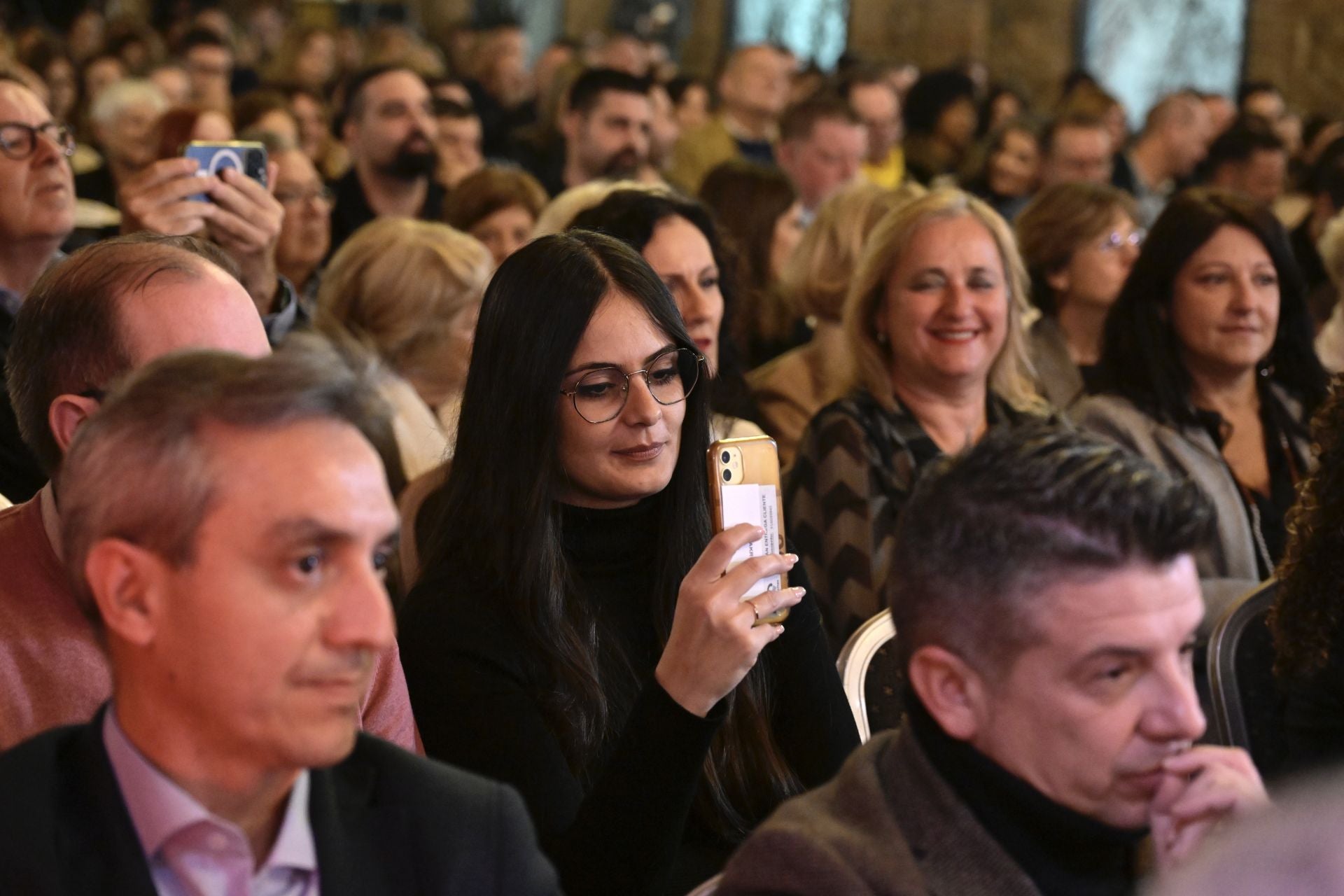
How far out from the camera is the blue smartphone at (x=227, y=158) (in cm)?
362

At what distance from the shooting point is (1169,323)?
4207 mm

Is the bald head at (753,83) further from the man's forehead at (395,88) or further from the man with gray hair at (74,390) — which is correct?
the man with gray hair at (74,390)

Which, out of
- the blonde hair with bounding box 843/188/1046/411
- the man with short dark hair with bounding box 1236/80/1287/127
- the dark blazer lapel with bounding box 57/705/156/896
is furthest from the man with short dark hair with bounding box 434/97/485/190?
the dark blazer lapel with bounding box 57/705/156/896

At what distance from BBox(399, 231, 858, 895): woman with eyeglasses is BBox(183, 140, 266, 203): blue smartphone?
53.5 inches

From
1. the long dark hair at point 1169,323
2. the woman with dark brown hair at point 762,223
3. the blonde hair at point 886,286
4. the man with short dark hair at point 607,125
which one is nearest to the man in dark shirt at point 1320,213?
the woman with dark brown hair at point 762,223

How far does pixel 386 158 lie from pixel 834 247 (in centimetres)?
216

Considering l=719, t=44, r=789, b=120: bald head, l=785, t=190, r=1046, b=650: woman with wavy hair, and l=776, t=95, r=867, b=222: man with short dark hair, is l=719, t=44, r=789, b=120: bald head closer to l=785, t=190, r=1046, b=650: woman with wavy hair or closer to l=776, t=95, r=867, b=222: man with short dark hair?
l=776, t=95, r=867, b=222: man with short dark hair

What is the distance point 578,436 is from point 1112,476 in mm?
1061

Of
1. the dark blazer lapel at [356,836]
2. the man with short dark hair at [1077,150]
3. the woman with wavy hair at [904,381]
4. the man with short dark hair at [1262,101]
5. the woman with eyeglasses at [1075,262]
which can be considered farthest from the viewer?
the man with short dark hair at [1262,101]

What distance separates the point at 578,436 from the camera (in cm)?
247

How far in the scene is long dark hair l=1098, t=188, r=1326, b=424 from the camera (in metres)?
4.15

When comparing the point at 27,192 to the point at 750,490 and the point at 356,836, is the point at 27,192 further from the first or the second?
the point at 356,836

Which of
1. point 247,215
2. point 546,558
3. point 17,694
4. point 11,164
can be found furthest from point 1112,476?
point 11,164

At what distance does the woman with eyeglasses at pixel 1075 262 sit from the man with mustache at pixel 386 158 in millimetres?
2220
